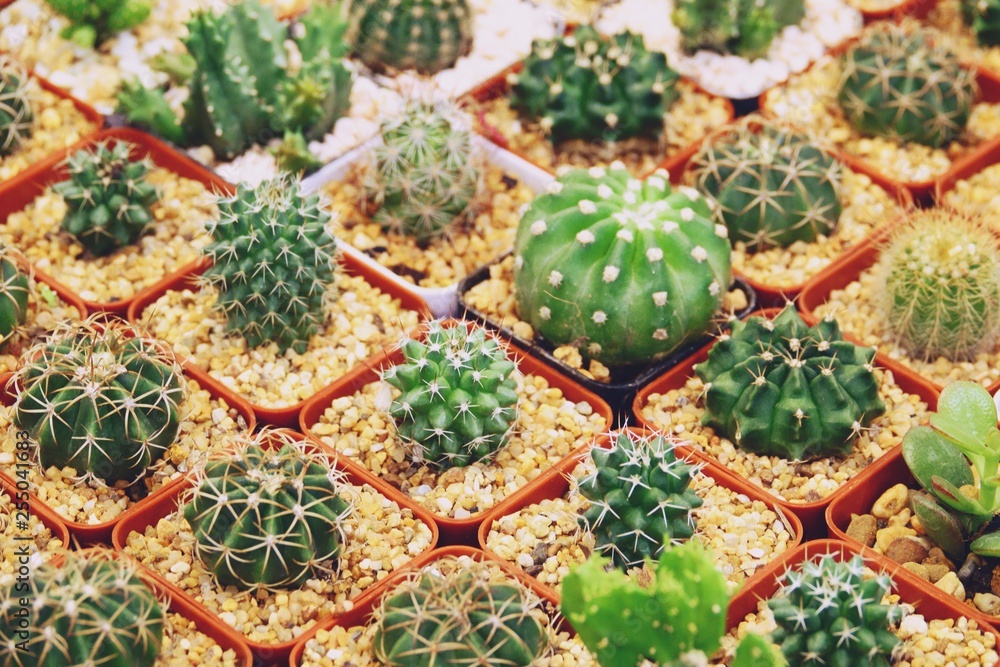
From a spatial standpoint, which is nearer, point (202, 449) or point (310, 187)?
point (202, 449)

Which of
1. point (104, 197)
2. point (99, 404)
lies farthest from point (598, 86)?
point (99, 404)

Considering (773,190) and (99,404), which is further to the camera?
(773,190)

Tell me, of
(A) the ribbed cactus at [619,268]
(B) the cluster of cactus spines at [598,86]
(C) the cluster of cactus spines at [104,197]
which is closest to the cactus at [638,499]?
(A) the ribbed cactus at [619,268]

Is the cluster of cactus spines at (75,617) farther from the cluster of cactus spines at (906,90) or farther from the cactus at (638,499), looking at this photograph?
the cluster of cactus spines at (906,90)

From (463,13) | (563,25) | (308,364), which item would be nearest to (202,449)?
(308,364)

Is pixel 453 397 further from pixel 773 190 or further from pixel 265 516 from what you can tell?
pixel 773 190

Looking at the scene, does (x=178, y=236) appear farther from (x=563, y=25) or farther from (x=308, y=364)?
(x=563, y=25)
